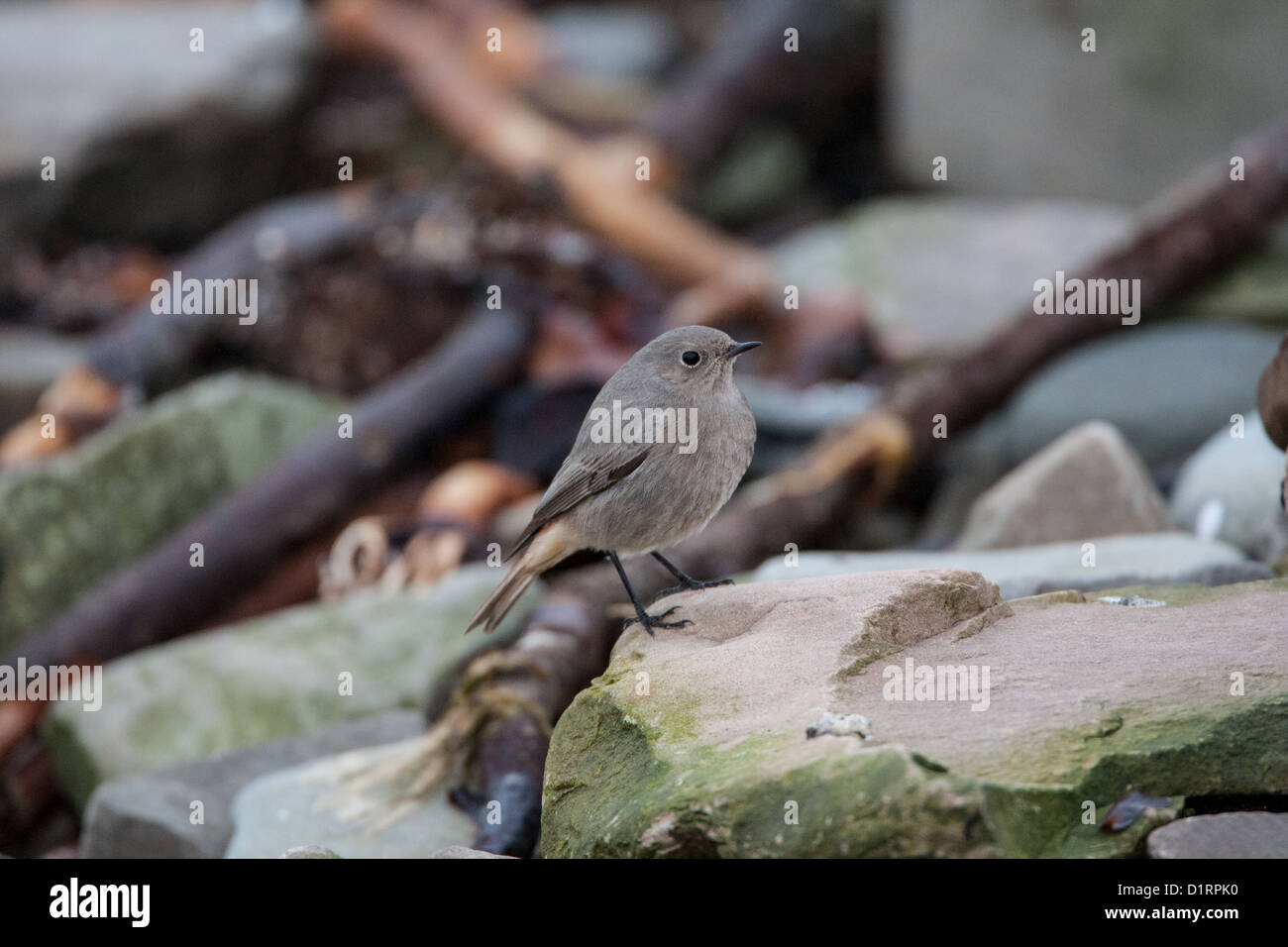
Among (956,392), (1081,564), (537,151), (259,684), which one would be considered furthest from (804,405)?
(537,151)

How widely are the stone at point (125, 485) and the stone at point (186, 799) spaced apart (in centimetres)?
240

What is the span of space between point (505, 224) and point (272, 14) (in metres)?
4.16

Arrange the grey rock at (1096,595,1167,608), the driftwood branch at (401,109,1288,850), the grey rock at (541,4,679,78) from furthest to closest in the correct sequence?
the grey rock at (541,4,679,78) → the driftwood branch at (401,109,1288,850) → the grey rock at (1096,595,1167,608)

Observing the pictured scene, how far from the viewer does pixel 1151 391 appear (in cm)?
710

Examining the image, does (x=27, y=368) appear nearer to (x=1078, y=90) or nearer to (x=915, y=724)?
(x=1078, y=90)

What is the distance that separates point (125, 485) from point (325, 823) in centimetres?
338

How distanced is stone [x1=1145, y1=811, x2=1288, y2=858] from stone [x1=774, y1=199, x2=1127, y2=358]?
6050mm

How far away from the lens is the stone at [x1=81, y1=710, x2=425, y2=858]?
15.0 ft

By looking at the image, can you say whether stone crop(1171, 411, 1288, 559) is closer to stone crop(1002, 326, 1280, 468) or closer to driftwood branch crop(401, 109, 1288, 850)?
stone crop(1002, 326, 1280, 468)

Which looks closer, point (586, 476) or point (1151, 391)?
point (586, 476)

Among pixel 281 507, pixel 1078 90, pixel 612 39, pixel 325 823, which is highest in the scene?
pixel 612 39

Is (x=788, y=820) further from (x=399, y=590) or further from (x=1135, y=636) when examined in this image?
(x=399, y=590)

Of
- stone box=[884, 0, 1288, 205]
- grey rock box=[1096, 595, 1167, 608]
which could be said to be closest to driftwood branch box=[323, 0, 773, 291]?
stone box=[884, 0, 1288, 205]

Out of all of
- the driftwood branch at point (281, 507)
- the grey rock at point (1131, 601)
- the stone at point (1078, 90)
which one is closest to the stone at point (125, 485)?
the driftwood branch at point (281, 507)
